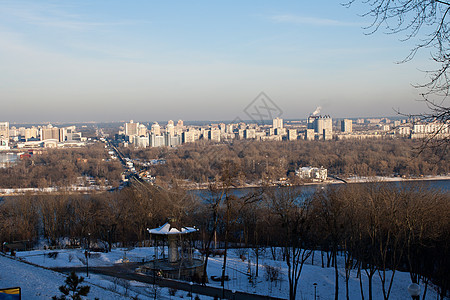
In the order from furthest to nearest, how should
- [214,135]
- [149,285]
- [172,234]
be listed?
[214,135] → [172,234] → [149,285]

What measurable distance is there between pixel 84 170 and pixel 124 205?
88.4 ft

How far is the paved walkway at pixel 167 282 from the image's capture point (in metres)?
7.53

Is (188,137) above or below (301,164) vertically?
above

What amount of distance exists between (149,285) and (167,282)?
63 centimetres

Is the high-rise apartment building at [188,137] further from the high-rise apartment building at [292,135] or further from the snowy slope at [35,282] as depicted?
the snowy slope at [35,282]

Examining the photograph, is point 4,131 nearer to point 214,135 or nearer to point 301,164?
point 214,135

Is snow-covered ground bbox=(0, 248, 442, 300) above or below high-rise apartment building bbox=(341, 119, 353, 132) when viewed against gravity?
below

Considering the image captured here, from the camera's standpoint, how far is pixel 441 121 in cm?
239

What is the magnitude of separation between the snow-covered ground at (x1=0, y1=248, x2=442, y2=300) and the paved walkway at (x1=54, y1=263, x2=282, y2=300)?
37 centimetres

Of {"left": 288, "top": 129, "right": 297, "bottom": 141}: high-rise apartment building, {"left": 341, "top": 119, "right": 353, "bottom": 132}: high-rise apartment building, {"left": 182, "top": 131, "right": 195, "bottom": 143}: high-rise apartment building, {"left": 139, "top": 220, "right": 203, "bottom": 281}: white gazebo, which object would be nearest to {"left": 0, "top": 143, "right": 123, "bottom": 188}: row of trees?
{"left": 139, "top": 220, "right": 203, "bottom": 281}: white gazebo

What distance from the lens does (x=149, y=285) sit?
7758mm

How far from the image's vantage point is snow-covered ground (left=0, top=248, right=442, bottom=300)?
5.87 m

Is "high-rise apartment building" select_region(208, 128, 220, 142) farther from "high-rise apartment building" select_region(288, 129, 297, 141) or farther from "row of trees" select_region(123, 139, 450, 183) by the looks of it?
"row of trees" select_region(123, 139, 450, 183)

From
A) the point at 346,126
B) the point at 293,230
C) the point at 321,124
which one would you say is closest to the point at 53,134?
the point at 321,124
